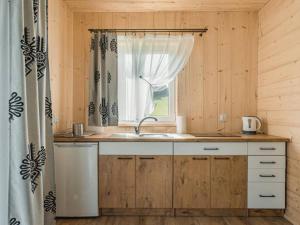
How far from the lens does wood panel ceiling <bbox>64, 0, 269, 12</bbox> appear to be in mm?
3154

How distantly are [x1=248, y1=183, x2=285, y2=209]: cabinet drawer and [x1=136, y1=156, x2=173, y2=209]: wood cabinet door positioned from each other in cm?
89

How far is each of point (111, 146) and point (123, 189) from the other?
0.49 metres

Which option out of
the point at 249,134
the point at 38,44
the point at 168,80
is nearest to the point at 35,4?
the point at 38,44

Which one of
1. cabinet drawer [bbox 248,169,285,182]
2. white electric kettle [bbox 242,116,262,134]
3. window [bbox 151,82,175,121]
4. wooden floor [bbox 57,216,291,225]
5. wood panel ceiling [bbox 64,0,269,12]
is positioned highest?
wood panel ceiling [bbox 64,0,269,12]

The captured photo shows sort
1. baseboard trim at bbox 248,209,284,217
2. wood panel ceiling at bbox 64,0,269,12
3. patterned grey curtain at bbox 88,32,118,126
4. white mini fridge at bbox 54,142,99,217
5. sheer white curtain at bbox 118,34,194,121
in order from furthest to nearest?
1. sheer white curtain at bbox 118,34,194,121
2. patterned grey curtain at bbox 88,32,118,126
3. wood panel ceiling at bbox 64,0,269,12
4. baseboard trim at bbox 248,209,284,217
5. white mini fridge at bbox 54,142,99,217

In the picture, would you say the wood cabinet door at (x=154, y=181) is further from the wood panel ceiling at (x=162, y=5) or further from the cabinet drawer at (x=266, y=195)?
the wood panel ceiling at (x=162, y=5)

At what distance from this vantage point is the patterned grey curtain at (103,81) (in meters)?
3.27

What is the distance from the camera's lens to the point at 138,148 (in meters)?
2.81

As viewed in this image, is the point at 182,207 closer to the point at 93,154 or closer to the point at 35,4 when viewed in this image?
the point at 93,154

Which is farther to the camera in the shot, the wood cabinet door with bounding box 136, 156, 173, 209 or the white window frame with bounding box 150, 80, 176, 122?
the white window frame with bounding box 150, 80, 176, 122

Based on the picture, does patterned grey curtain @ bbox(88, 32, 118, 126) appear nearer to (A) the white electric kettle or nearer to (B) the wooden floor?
(B) the wooden floor

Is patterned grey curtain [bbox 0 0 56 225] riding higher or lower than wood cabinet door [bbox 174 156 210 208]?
higher

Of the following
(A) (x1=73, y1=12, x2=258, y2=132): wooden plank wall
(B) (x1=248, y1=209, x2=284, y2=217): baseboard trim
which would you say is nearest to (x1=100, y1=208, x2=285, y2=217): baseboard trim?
(B) (x1=248, y1=209, x2=284, y2=217): baseboard trim

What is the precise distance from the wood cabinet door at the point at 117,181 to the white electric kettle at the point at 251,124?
147 centimetres
